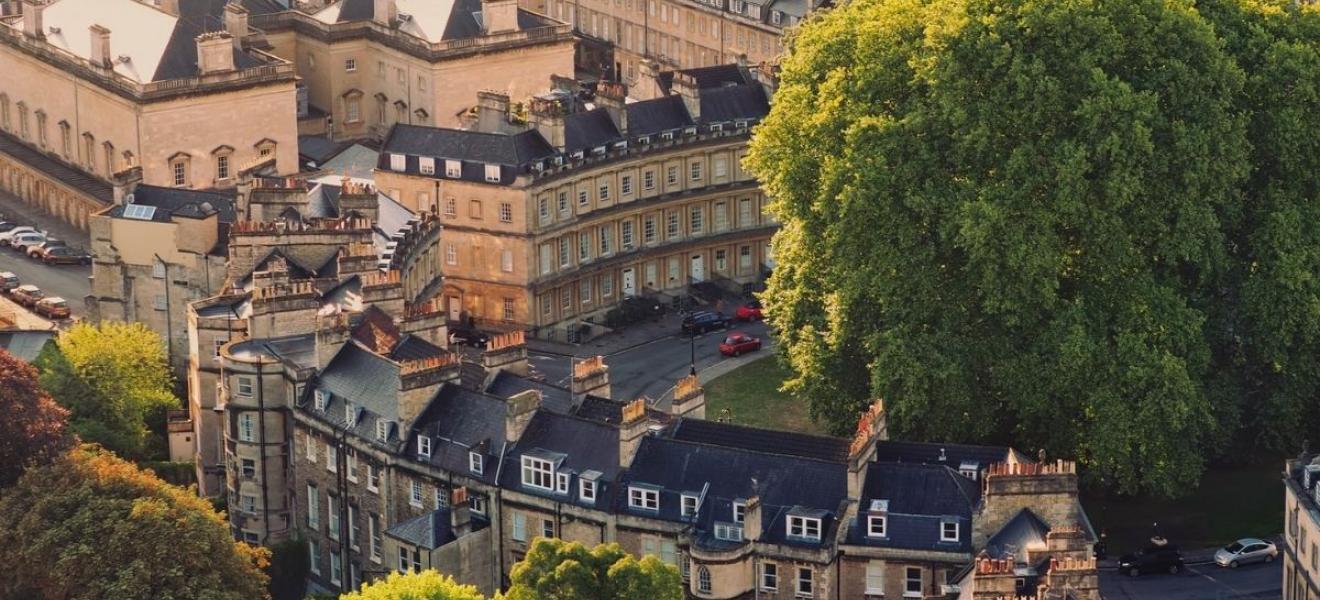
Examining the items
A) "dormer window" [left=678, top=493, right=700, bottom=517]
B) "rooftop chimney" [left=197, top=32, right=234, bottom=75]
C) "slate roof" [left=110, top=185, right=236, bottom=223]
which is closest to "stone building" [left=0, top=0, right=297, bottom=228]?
"rooftop chimney" [left=197, top=32, right=234, bottom=75]

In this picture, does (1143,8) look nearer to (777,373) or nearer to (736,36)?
(777,373)

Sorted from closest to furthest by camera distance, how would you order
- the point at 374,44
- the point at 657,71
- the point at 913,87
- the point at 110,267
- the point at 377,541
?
Result: the point at 377,541 → the point at 913,87 → the point at 110,267 → the point at 657,71 → the point at 374,44

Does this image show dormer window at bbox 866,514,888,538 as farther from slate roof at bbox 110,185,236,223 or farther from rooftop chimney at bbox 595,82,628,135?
rooftop chimney at bbox 595,82,628,135

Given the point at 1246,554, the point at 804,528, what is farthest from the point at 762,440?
the point at 1246,554

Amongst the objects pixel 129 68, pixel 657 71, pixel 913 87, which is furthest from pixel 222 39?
pixel 913 87

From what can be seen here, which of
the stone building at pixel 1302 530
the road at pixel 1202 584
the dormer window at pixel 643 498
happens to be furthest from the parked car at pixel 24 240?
the stone building at pixel 1302 530

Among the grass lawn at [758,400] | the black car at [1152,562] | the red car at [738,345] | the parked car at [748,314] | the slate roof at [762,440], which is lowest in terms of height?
the black car at [1152,562]

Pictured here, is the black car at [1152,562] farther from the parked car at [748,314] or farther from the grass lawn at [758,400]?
the parked car at [748,314]

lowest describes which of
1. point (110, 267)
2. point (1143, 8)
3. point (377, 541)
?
point (377, 541)
